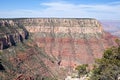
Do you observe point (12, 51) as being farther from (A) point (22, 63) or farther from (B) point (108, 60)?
(B) point (108, 60)

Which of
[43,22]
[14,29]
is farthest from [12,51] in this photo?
[43,22]

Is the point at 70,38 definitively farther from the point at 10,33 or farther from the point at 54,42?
the point at 10,33

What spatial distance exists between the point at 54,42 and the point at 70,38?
6.70 meters

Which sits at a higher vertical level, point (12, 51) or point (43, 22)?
point (43, 22)

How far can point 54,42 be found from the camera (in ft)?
408

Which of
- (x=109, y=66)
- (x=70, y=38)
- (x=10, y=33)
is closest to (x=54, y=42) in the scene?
(x=70, y=38)

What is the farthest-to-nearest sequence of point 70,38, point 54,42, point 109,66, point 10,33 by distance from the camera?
point 54,42 < point 70,38 < point 10,33 < point 109,66

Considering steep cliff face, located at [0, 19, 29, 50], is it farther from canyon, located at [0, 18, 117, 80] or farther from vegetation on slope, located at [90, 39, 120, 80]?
vegetation on slope, located at [90, 39, 120, 80]

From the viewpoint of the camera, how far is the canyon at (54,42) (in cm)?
10388

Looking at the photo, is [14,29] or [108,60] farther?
[14,29]

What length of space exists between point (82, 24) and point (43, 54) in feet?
68.9

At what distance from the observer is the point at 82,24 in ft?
412

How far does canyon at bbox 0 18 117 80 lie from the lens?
10388 centimetres

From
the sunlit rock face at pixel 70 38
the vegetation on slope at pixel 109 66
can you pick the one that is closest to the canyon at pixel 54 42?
the sunlit rock face at pixel 70 38
